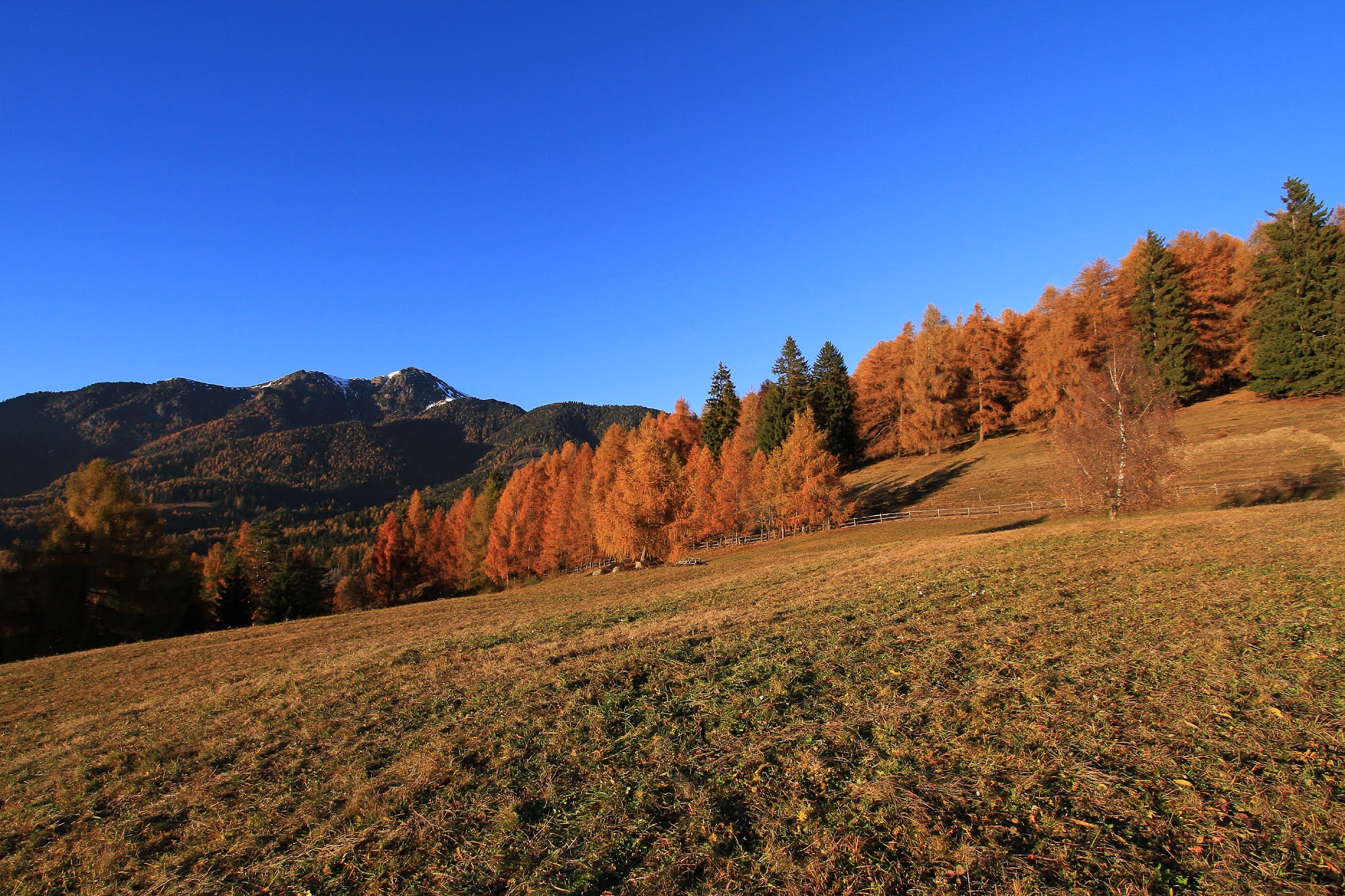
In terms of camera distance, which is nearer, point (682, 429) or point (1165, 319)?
point (1165, 319)

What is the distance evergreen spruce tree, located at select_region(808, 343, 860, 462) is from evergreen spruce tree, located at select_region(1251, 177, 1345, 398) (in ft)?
105

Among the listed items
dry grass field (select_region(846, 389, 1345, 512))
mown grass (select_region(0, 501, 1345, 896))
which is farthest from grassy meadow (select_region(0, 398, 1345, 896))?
dry grass field (select_region(846, 389, 1345, 512))

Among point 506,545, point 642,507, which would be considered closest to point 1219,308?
point 642,507

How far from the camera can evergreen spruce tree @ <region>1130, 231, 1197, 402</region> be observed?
47094mm

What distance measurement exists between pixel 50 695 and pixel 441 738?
13484 mm

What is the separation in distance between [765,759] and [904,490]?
4817 cm

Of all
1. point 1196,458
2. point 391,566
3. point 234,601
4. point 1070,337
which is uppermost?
point 1070,337

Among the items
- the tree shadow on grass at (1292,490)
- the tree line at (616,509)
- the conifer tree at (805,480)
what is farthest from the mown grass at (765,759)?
the conifer tree at (805,480)

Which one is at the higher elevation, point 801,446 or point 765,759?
point 801,446

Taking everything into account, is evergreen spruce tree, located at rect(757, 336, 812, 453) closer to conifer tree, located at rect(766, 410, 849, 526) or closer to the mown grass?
conifer tree, located at rect(766, 410, 849, 526)

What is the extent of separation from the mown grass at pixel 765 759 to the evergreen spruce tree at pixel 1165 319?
156 ft

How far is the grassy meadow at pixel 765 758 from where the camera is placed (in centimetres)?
394

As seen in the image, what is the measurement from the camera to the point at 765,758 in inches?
211

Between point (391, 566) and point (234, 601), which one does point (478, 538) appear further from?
point (234, 601)
